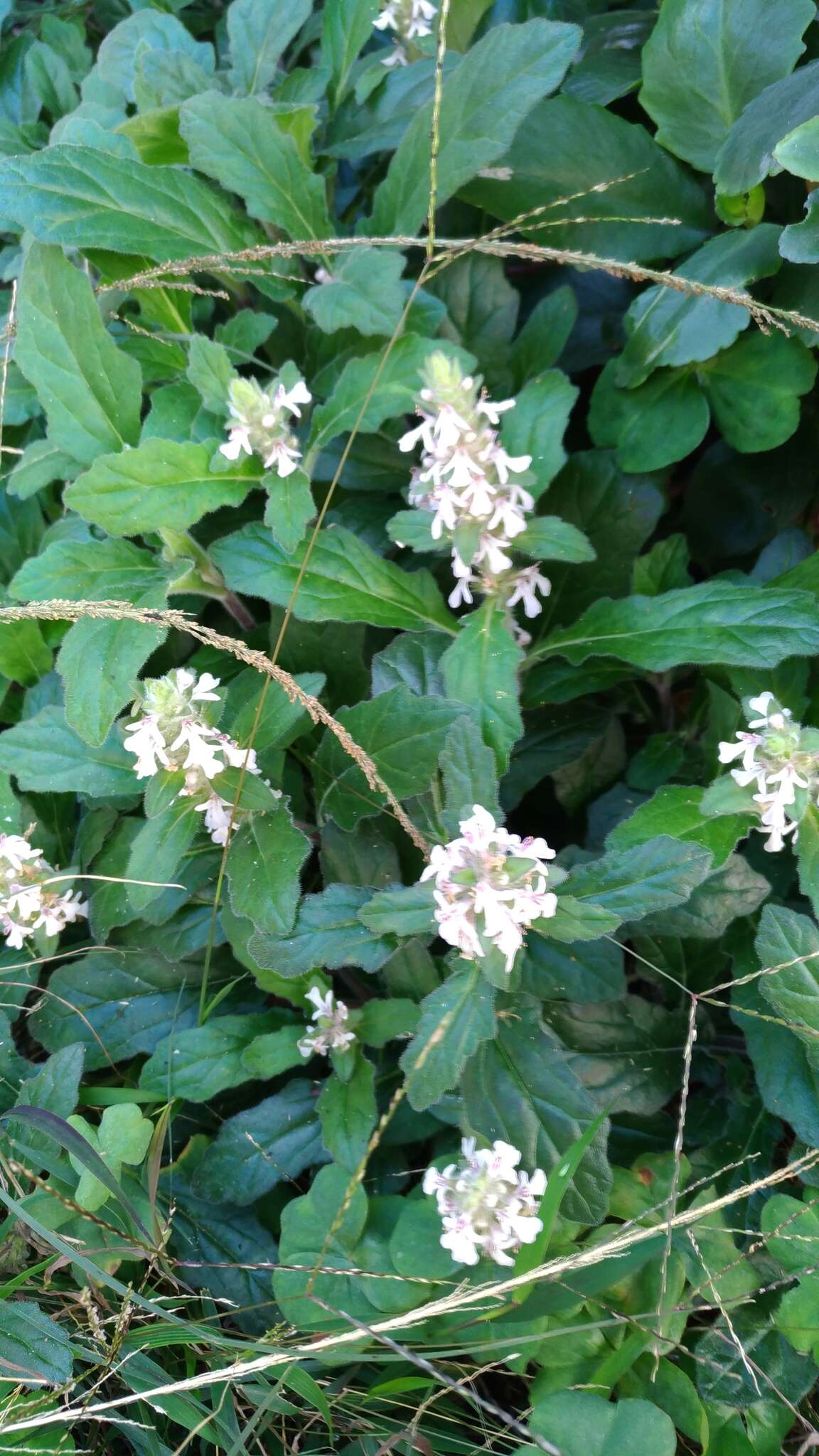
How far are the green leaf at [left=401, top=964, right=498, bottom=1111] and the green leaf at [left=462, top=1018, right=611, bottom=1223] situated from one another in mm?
100

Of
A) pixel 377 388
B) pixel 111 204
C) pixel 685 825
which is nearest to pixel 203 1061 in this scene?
pixel 685 825

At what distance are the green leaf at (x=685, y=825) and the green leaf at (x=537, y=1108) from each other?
0.26 metres

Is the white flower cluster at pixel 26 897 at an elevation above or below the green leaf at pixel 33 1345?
above

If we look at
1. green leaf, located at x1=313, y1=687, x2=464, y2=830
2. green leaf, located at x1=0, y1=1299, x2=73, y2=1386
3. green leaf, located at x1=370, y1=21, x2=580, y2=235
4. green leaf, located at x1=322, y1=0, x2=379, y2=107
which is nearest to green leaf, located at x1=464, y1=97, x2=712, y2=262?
green leaf, located at x1=370, y1=21, x2=580, y2=235

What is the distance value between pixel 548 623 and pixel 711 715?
304mm

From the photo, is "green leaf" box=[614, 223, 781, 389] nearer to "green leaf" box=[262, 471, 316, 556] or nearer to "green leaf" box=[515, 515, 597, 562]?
"green leaf" box=[515, 515, 597, 562]

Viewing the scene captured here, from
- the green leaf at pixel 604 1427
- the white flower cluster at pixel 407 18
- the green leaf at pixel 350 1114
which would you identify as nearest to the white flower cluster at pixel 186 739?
the green leaf at pixel 350 1114

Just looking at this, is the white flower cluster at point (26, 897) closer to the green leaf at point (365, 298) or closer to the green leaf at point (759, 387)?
the green leaf at point (365, 298)

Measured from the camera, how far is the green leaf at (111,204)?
1475 millimetres

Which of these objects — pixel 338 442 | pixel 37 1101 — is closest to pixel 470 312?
pixel 338 442

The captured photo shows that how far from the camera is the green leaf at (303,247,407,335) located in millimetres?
1456

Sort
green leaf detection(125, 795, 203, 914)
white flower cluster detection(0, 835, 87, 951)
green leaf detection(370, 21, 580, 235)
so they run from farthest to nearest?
white flower cluster detection(0, 835, 87, 951) → green leaf detection(370, 21, 580, 235) → green leaf detection(125, 795, 203, 914)

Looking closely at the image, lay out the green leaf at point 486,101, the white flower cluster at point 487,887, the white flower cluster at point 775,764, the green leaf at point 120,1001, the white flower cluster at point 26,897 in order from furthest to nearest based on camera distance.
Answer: the green leaf at point 120,1001 → the white flower cluster at point 26,897 → the green leaf at point 486,101 → the white flower cluster at point 775,764 → the white flower cluster at point 487,887

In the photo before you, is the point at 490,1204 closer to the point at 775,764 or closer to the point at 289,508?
the point at 775,764
